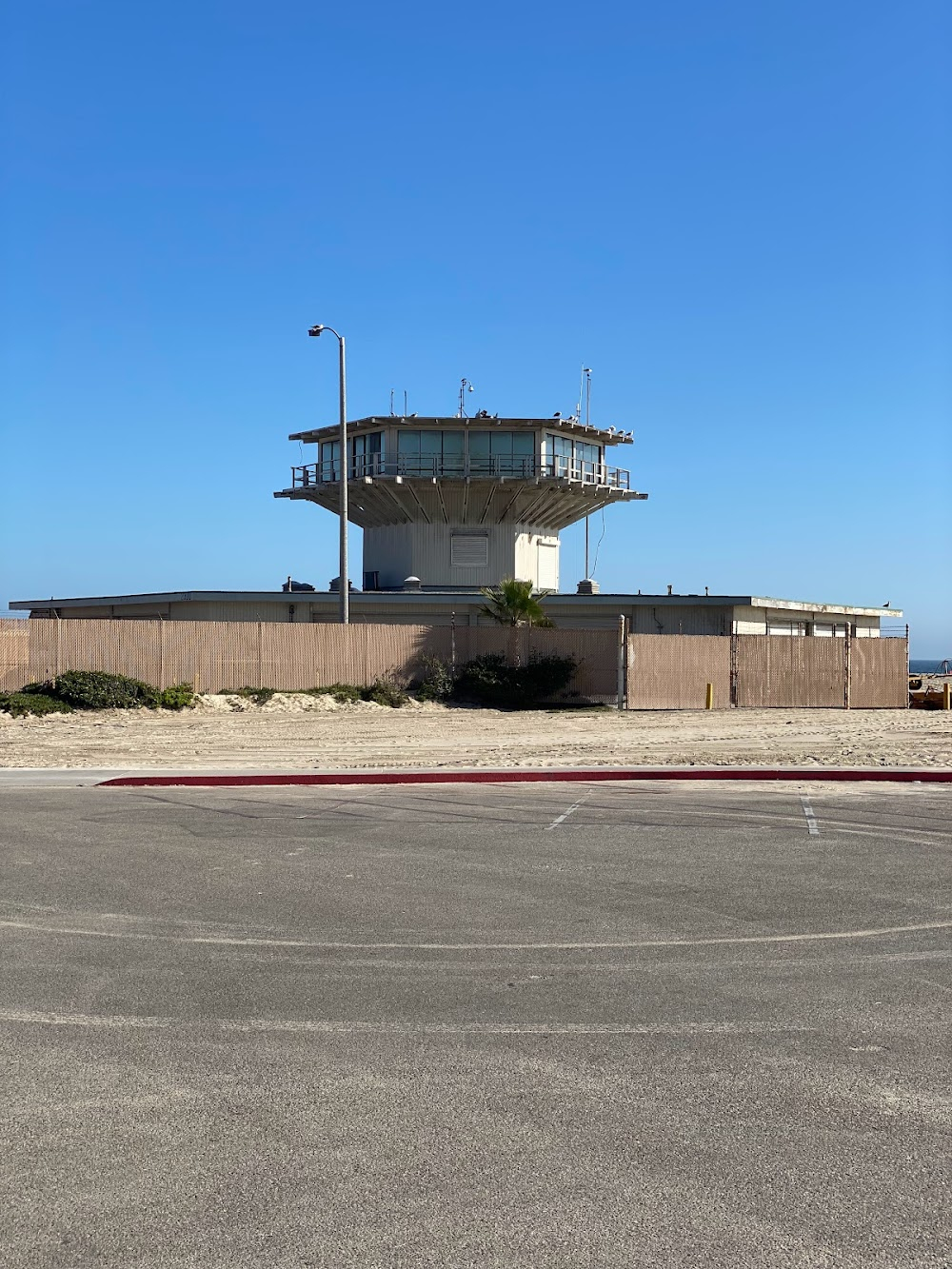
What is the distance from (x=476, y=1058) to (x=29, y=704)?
1108 inches

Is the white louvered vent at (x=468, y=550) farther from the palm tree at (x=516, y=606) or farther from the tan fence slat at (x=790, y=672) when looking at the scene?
the tan fence slat at (x=790, y=672)

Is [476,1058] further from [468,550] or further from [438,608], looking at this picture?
[468,550]

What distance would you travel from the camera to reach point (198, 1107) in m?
5.42

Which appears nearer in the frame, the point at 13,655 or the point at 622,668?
the point at 13,655

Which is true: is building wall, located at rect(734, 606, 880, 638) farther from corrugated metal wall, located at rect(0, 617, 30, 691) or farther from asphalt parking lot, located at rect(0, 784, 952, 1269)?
asphalt parking lot, located at rect(0, 784, 952, 1269)

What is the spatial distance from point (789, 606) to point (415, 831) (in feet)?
134

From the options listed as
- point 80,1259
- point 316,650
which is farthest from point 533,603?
point 80,1259

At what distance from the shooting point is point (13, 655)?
112 ft

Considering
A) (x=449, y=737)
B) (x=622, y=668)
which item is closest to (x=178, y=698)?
(x=449, y=737)

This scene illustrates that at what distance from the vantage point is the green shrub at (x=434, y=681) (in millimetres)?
37781

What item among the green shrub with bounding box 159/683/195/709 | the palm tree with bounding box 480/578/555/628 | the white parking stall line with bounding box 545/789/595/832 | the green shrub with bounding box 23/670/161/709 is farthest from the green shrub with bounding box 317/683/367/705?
the white parking stall line with bounding box 545/789/595/832

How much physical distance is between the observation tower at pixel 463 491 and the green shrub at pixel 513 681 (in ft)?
44.1

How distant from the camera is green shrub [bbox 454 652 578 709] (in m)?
38.0

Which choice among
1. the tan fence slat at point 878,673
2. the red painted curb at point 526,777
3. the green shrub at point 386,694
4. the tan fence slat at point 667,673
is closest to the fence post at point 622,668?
the tan fence slat at point 667,673
